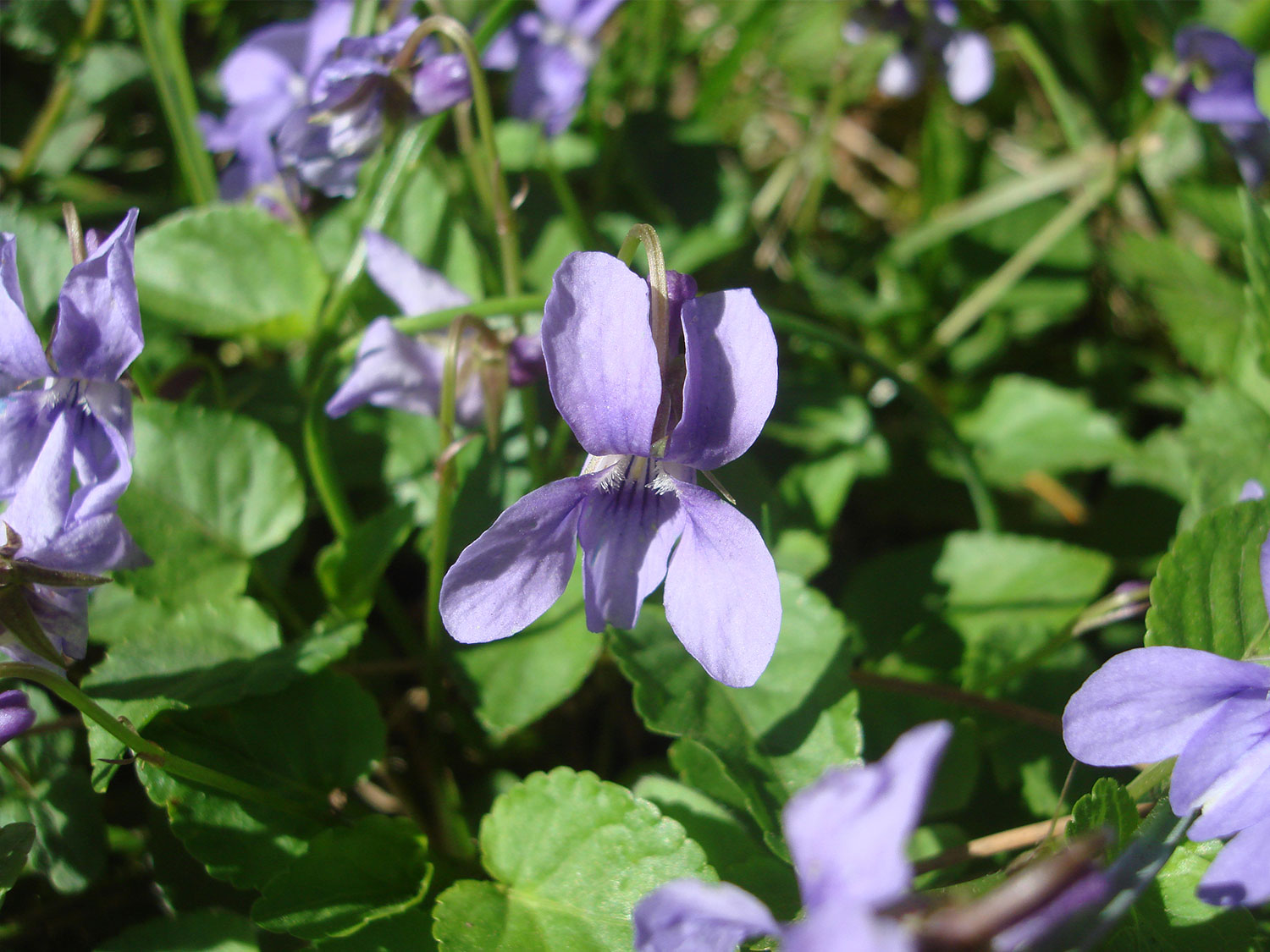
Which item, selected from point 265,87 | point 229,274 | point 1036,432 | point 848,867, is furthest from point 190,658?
point 1036,432

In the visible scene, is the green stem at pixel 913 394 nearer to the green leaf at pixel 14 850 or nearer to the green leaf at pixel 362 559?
the green leaf at pixel 362 559

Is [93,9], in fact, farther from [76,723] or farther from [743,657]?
[743,657]

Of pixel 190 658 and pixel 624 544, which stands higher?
pixel 624 544

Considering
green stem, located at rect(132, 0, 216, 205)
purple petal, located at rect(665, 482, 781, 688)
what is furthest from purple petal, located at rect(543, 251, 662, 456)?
green stem, located at rect(132, 0, 216, 205)

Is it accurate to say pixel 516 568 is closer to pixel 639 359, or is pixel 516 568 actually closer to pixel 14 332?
pixel 639 359

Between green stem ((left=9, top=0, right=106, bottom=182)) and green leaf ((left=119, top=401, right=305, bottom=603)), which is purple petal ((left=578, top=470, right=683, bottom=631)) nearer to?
green leaf ((left=119, top=401, right=305, bottom=603))

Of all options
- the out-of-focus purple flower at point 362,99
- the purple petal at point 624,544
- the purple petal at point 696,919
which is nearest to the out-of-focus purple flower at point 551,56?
the out-of-focus purple flower at point 362,99
